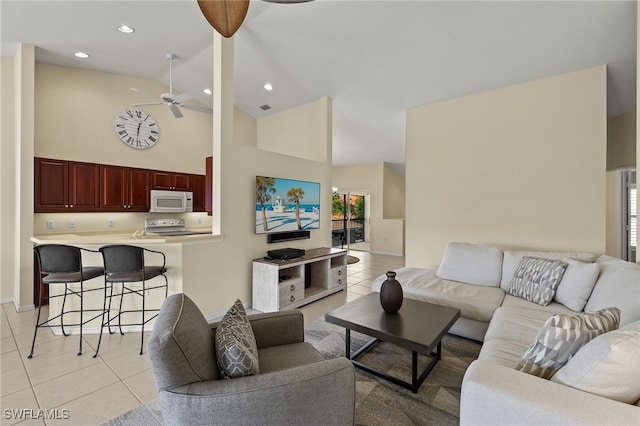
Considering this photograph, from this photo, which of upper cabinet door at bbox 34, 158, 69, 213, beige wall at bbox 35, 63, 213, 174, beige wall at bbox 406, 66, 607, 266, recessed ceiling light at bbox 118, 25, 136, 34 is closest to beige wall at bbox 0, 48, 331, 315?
beige wall at bbox 35, 63, 213, 174

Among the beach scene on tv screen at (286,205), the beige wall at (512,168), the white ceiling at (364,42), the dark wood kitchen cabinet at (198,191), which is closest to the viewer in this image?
the white ceiling at (364,42)

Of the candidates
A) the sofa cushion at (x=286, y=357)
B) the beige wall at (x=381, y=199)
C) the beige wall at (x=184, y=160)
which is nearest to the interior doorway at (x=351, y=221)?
the beige wall at (x=381, y=199)

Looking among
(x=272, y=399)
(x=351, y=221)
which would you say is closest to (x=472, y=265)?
(x=272, y=399)

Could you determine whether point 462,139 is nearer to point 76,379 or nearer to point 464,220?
point 464,220

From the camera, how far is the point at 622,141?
14.0 ft

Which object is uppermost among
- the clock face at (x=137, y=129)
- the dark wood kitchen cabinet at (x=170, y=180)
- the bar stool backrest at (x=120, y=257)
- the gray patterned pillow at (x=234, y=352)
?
the clock face at (x=137, y=129)

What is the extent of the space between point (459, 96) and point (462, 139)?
63cm

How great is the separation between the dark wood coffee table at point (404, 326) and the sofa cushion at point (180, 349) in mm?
1139

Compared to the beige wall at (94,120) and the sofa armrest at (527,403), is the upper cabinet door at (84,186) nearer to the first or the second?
the beige wall at (94,120)

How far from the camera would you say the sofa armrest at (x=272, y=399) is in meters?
1.03

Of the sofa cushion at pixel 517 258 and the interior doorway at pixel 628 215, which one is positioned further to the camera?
the interior doorway at pixel 628 215

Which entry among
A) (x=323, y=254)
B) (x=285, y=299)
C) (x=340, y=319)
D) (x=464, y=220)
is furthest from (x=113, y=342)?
(x=464, y=220)

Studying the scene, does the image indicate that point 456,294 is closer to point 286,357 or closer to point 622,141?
point 286,357

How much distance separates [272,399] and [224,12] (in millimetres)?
1878
